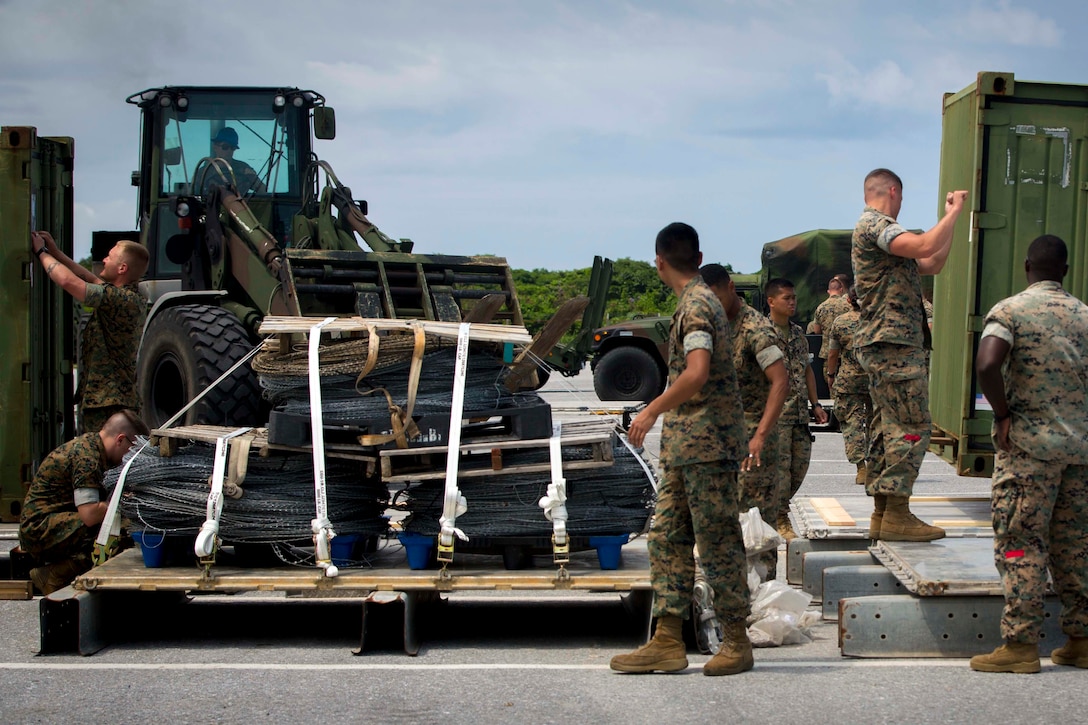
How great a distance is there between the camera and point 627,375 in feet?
65.6

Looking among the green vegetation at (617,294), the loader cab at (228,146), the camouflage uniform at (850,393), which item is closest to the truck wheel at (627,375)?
the camouflage uniform at (850,393)

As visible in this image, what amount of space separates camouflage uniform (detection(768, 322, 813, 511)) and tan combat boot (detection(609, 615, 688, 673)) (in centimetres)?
234

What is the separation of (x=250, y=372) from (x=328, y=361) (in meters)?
2.82

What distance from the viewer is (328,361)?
677cm

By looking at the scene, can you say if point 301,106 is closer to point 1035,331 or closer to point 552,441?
point 552,441

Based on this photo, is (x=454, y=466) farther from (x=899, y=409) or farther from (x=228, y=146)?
(x=228, y=146)

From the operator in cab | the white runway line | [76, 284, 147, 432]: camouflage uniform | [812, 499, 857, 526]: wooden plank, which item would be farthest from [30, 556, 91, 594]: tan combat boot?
the operator in cab

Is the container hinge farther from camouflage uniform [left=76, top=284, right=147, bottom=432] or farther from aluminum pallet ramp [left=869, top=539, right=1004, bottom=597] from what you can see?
camouflage uniform [left=76, top=284, right=147, bottom=432]

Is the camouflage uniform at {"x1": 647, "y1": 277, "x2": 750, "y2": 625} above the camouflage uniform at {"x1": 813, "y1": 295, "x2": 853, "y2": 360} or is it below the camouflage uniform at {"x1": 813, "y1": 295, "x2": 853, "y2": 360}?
below

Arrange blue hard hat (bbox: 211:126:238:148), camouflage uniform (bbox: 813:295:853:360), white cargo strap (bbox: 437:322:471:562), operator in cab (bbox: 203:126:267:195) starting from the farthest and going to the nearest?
camouflage uniform (bbox: 813:295:853:360), blue hard hat (bbox: 211:126:238:148), operator in cab (bbox: 203:126:267:195), white cargo strap (bbox: 437:322:471:562)

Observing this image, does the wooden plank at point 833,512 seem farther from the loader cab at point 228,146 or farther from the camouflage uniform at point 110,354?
the loader cab at point 228,146

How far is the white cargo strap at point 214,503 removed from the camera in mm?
6199

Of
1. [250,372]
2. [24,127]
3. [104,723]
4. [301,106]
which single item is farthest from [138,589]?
[301,106]

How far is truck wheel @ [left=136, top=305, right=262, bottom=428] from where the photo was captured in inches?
364
